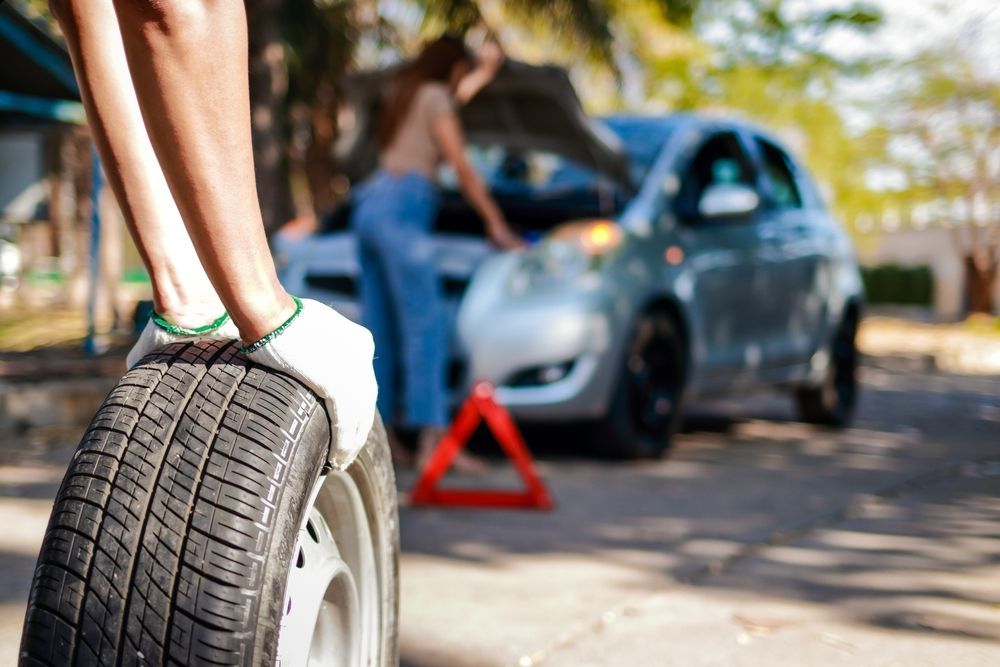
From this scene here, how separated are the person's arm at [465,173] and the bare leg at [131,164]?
12.4 ft

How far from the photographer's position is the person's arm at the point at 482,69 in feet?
19.6

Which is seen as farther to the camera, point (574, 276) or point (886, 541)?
point (574, 276)

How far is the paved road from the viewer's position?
3.15 meters

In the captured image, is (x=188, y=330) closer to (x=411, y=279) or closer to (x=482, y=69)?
(x=411, y=279)

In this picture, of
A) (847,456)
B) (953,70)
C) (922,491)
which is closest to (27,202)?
(847,456)

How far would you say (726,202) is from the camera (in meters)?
6.36

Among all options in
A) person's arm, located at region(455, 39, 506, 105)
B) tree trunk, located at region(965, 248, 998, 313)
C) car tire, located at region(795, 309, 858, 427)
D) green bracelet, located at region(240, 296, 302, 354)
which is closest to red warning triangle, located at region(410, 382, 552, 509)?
person's arm, located at region(455, 39, 506, 105)

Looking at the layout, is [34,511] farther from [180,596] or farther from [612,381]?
[180,596]

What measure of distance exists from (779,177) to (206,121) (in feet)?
21.5

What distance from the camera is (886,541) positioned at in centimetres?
443

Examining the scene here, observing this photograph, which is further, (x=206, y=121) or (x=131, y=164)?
(x=131, y=164)

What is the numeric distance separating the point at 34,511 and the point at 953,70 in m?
24.7

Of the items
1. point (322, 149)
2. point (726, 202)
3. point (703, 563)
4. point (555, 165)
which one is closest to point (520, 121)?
point (555, 165)

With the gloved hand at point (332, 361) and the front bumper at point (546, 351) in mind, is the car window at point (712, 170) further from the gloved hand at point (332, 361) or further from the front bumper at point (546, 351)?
the gloved hand at point (332, 361)
